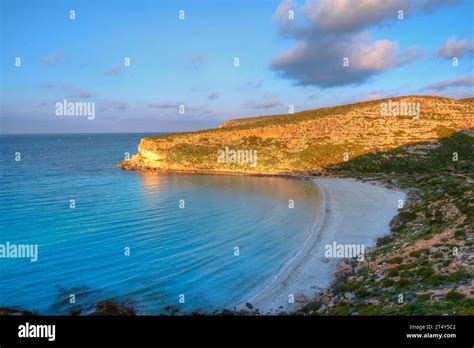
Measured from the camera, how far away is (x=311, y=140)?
353ft

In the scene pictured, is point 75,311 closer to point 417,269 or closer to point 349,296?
point 349,296

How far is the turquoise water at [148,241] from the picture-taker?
24.6m

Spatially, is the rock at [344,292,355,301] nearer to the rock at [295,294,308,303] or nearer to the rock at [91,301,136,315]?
the rock at [295,294,308,303]

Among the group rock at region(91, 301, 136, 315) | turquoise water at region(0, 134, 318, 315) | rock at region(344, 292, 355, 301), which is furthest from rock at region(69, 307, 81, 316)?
rock at region(344, 292, 355, 301)

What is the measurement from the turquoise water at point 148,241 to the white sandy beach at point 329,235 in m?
1.36

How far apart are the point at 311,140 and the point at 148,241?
264 feet

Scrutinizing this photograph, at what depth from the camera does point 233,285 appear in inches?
1014

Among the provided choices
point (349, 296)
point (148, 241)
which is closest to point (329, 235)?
point (349, 296)

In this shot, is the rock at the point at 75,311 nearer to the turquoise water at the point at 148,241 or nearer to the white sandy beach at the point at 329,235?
the turquoise water at the point at 148,241

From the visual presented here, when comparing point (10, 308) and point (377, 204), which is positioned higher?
point (377, 204)
